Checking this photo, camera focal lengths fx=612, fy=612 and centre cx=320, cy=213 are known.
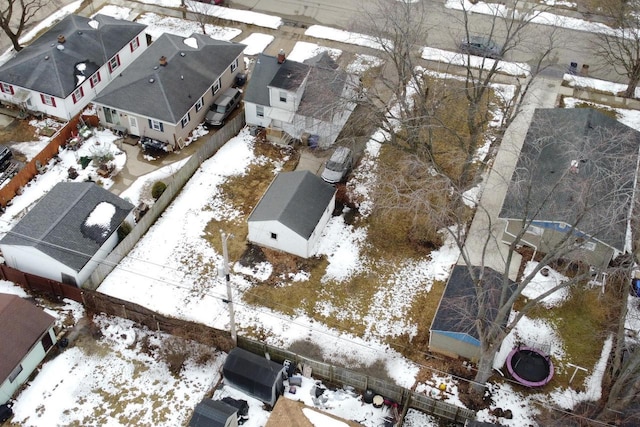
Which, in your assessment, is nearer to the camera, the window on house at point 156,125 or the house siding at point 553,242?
the house siding at point 553,242

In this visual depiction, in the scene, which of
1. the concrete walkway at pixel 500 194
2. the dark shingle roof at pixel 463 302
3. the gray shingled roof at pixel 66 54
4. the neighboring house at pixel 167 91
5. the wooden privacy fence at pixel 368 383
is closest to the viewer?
the wooden privacy fence at pixel 368 383

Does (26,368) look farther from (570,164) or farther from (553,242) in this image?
(570,164)

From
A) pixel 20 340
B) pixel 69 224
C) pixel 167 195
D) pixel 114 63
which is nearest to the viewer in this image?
pixel 20 340

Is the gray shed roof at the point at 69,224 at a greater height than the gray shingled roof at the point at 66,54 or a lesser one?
lesser

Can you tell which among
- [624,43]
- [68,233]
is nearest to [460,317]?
[68,233]

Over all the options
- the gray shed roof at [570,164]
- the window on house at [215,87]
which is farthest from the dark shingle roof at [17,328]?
the gray shed roof at [570,164]

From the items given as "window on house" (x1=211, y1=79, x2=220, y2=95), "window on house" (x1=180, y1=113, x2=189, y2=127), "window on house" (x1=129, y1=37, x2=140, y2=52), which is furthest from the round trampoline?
"window on house" (x1=129, y1=37, x2=140, y2=52)

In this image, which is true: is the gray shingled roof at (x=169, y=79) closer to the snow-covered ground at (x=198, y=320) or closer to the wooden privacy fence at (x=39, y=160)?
the wooden privacy fence at (x=39, y=160)
